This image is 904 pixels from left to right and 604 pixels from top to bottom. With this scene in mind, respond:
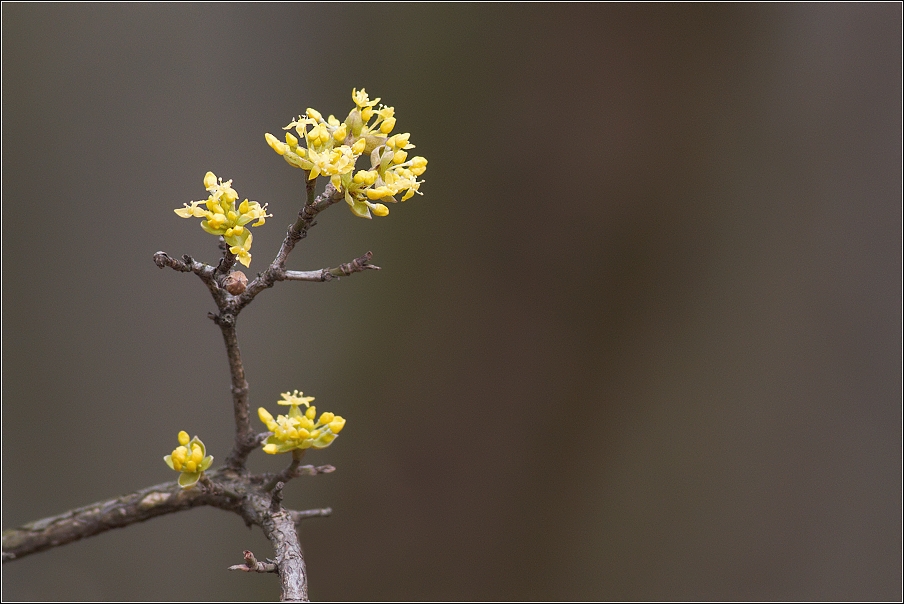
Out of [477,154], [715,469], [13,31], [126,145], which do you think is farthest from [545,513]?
[13,31]

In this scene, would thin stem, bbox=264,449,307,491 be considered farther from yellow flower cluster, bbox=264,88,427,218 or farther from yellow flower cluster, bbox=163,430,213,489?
yellow flower cluster, bbox=264,88,427,218

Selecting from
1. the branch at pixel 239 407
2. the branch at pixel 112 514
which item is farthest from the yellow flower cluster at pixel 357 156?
the branch at pixel 112 514

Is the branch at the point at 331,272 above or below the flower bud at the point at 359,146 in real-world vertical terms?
below

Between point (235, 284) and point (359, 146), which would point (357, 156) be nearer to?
point (359, 146)

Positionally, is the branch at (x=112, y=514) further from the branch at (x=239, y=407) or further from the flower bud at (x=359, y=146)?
the flower bud at (x=359, y=146)

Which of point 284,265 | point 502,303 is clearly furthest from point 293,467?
point 502,303
